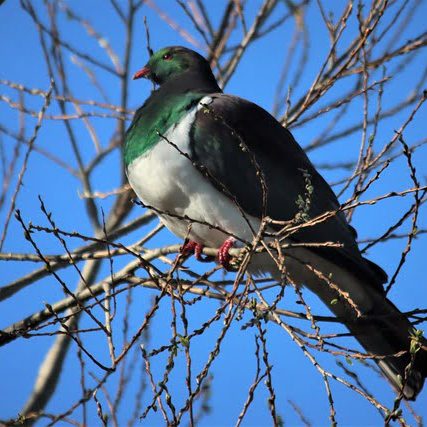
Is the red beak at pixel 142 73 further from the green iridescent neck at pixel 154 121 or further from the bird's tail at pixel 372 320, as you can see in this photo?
the bird's tail at pixel 372 320

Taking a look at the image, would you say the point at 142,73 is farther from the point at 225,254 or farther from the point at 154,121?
the point at 225,254

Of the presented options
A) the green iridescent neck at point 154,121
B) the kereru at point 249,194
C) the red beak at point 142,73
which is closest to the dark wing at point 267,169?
the kereru at point 249,194

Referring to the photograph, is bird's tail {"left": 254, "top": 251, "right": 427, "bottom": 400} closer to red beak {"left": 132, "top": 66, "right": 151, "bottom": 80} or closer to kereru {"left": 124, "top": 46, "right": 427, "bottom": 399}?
kereru {"left": 124, "top": 46, "right": 427, "bottom": 399}

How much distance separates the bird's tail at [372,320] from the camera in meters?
3.48

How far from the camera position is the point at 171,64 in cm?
421

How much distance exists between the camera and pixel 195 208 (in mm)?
3441

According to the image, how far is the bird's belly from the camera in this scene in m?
3.38

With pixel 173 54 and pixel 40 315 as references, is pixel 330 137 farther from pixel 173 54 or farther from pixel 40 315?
pixel 40 315

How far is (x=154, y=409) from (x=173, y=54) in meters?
2.37

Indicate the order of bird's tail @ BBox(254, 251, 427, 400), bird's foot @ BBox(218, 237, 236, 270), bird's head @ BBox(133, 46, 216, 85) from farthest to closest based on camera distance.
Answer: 1. bird's head @ BBox(133, 46, 216, 85)
2. bird's tail @ BBox(254, 251, 427, 400)
3. bird's foot @ BBox(218, 237, 236, 270)

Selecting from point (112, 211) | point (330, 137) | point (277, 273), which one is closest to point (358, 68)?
point (330, 137)

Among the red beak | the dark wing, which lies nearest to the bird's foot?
the dark wing

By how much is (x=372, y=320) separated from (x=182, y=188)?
101cm

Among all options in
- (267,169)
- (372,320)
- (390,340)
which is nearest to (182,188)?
(267,169)
